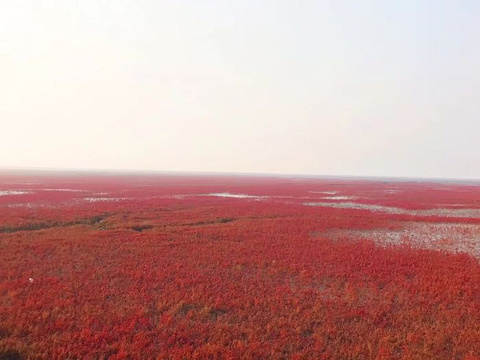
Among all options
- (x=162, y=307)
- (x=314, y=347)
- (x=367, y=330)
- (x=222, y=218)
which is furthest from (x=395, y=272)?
(x=222, y=218)

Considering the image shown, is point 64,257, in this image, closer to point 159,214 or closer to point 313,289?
point 313,289

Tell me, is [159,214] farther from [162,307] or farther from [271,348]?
[271,348]

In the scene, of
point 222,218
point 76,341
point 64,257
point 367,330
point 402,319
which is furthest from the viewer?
point 222,218

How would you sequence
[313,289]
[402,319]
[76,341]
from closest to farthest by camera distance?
1. [76,341]
2. [402,319]
3. [313,289]

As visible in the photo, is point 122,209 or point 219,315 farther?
point 122,209

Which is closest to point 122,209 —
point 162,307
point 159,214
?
point 159,214

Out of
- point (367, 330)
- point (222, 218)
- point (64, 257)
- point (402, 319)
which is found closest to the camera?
point (367, 330)

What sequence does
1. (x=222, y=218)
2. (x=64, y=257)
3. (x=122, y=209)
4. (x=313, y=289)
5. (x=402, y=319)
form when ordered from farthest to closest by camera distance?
(x=122, y=209)
(x=222, y=218)
(x=64, y=257)
(x=313, y=289)
(x=402, y=319)

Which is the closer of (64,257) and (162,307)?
(162,307)
